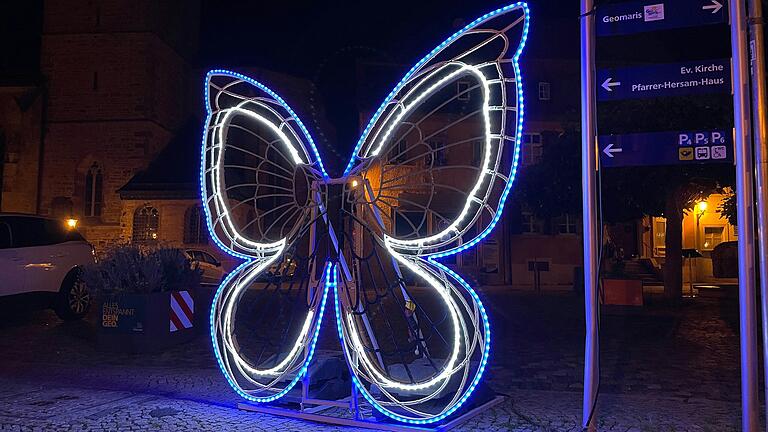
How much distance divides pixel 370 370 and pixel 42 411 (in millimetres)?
2948

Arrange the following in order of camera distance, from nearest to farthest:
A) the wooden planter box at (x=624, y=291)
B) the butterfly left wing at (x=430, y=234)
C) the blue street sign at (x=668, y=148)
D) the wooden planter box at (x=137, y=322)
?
the blue street sign at (x=668, y=148) < the butterfly left wing at (x=430, y=234) < the wooden planter box at (x=137, y=322) < the wooden planter box at (x=624, y=291)

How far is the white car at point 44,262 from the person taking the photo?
10.8 m

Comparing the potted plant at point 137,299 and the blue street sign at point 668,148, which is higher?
the blue street sign at point 668,148

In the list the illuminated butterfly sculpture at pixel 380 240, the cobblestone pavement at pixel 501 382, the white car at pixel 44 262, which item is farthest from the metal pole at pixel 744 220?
the white car at pixel 44 262

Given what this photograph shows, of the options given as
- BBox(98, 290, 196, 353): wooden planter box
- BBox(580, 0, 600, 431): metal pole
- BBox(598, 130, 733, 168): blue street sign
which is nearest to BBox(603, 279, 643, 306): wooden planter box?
BBox(98, 290, 196, 353): wooden planter box

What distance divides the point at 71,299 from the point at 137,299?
3868 millimetres

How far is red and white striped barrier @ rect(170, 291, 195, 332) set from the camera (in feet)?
30.7

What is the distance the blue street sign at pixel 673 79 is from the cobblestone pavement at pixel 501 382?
2.58 m

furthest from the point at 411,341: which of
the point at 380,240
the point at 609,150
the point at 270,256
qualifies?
the point at 609,150

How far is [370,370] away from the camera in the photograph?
17.4 feet

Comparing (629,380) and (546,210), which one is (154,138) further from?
(629,380)

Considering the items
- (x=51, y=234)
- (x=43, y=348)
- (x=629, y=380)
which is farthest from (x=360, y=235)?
(x=51, y=234)

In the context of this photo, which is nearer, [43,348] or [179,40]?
[43,348]

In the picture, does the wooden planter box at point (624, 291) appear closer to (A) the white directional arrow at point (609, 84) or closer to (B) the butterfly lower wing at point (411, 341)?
(B) the butterfly lower wing at point (411, 341)
